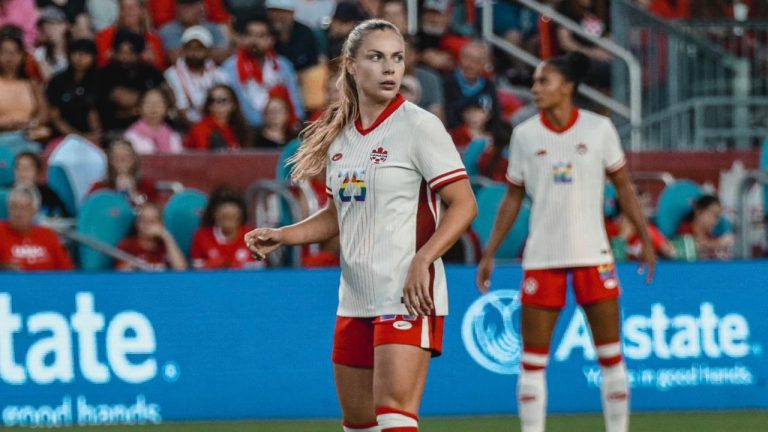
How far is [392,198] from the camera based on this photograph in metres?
5.21

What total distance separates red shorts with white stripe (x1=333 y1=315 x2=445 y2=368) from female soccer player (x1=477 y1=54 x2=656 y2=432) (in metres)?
2.49

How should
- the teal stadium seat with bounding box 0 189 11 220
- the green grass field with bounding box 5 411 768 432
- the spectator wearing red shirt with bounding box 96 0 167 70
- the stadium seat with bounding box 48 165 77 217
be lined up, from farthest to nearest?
the spectator wearing red shirt with bounding box 96 0 167 70 → the stadium seat with bounding box 48 165 77 217 → the teal stadium seat with bounding box 0 189 11 220 → the green grass field with bounding box 5 411 768 432

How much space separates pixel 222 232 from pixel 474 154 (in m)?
2.26

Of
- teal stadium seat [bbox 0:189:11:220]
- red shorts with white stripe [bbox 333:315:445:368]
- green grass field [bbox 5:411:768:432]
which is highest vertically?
teal stadium seat [bbox 0:189:11:220]

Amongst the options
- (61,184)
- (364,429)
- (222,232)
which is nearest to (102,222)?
(61,184)

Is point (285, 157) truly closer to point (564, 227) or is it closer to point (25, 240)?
point (25, 240)

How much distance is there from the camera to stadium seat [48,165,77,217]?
36.5 feet

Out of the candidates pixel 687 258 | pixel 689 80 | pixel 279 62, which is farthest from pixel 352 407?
pixel 689 80

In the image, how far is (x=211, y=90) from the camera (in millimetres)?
12297

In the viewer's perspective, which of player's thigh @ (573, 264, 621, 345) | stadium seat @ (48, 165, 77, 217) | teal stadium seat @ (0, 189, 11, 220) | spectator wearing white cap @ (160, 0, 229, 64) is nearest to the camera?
player's thigh @ (573, 264, 621, 345)

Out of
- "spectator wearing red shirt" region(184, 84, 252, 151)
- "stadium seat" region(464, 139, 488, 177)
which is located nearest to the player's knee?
"stadium seat" region(464, 139, 488, 177)

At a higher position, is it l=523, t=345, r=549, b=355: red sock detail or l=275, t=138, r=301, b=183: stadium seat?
l=275, t=138, r=301, b=183: stadium seat

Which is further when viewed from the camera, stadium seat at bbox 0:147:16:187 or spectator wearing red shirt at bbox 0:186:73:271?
stadium seat at bbox 0:147:16:187

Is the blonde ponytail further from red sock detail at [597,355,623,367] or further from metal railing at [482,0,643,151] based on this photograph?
metal railing at [482,0,643,151]
